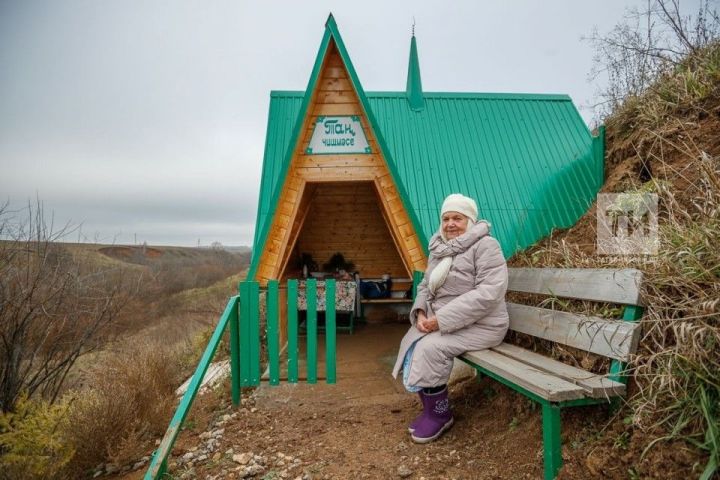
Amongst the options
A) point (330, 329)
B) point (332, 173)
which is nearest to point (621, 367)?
point (330, 329)

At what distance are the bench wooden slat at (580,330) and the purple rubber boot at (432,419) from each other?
0.86 meters

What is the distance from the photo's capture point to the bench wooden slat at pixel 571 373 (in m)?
2.24

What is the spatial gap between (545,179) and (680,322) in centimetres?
600

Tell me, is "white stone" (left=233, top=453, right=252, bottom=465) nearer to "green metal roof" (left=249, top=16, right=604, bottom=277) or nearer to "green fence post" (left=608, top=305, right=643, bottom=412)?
"green fence post" (left=608, top=305, right=643, bottom=412)

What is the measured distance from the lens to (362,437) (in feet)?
11.6

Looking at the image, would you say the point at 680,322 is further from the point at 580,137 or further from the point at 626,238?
the point at 580,137

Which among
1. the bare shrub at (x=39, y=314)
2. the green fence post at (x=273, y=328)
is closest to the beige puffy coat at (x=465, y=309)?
the green fence post at (x=273, y=328)

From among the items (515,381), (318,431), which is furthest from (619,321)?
(318,431)

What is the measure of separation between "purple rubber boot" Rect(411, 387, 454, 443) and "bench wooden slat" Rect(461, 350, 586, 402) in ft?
1.35

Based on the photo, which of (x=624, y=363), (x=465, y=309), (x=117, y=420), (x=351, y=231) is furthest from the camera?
(x=351, y=231)

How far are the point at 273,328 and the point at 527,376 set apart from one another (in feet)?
8.97

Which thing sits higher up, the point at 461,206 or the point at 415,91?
the point at 415,91

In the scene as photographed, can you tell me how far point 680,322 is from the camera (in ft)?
6.98

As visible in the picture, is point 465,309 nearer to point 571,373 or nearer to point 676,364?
point 571,373
